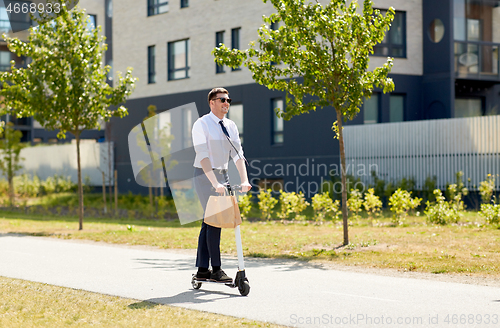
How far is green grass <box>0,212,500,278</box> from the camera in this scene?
988 centimetres

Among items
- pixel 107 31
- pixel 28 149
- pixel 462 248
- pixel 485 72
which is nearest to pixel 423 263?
pixel 462 248

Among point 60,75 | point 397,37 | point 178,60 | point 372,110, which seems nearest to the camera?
point 60,75

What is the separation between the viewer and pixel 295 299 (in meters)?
6.85

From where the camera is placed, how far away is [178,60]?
3050cm

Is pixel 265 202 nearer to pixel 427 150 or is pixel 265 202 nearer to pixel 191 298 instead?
pixel 427 150

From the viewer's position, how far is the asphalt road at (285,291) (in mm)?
5906

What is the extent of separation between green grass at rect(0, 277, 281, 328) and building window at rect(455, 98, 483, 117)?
2210cm

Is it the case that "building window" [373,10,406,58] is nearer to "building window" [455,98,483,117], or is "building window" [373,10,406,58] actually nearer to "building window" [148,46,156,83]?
"building window" [455,98,483,117]

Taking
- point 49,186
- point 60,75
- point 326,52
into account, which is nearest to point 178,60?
point 49,186

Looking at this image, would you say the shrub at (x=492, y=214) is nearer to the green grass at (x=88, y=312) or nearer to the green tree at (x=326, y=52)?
the green tree at (x=326, y=52)

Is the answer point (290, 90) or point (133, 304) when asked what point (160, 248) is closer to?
point (290, 90)

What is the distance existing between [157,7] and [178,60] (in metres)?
3.15

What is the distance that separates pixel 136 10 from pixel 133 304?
27.9 meters

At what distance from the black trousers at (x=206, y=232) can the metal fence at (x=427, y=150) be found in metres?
15.4
